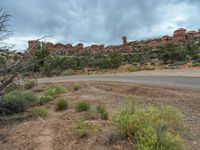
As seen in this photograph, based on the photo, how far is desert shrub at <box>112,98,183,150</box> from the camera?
794cm

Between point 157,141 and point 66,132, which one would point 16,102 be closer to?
point 66,132

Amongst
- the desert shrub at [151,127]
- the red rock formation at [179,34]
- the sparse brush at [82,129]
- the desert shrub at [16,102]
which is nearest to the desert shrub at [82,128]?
the sparse brush at [82,129]

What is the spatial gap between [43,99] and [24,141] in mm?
6891

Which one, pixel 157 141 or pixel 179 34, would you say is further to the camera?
pixel 179 34

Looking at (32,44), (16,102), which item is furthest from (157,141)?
(16,102)

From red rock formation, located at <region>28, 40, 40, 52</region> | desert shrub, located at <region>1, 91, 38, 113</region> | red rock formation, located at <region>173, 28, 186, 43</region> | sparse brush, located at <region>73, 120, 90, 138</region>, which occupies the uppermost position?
red rock formation, located at <region>173, 28, 186, 43</region>

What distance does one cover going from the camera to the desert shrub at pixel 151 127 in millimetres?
7935

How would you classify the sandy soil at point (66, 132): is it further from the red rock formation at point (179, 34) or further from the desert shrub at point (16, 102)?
the red rock formation at point (179, 34)

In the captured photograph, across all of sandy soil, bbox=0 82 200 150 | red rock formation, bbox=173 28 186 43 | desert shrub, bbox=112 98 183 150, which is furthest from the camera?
red rock formation, bbox=173 28 186 43

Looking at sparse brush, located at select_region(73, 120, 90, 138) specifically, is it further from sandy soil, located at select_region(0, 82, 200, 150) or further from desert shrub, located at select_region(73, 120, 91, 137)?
sandy soil, located at select_region(0, 82, 200, 150)

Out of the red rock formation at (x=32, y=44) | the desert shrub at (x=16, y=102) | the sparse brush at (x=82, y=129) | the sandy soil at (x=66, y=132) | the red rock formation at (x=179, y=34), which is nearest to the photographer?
the sandy soil at (x=66, y=132)

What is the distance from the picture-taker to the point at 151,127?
8.66 m

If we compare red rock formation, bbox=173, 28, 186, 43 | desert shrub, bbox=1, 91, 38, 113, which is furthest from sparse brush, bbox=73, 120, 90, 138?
red rock formation, bbox=173, 28, 186, 43

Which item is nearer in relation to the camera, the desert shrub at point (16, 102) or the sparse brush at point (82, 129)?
the sparse brush at point (82, 129)
